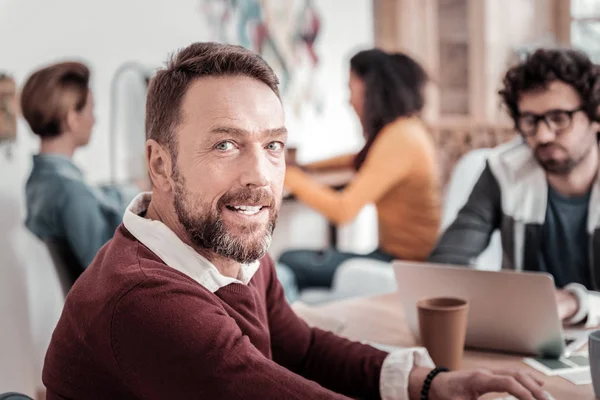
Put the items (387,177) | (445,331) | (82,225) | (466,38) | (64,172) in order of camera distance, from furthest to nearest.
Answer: (466,38), (387,177), (64,172), (82,225), (445,331)

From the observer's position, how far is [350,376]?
1.27 metres

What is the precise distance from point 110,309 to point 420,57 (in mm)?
4224

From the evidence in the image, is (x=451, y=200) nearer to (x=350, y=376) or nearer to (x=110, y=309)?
(x=350, y=376)

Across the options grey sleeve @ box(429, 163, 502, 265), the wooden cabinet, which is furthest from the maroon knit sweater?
the wooden cabinet

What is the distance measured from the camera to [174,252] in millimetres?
1045

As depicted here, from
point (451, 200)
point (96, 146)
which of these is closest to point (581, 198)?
point (451, 200)

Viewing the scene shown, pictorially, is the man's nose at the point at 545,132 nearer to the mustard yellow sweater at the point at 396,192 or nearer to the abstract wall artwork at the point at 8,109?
the mustard yellow sweater at the point at 396,192

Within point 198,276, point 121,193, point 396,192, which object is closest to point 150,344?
point 198,276

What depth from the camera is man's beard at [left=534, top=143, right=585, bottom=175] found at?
1880mm

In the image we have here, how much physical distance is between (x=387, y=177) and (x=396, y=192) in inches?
5.9

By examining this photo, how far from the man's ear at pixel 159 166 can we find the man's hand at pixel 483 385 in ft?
1.54

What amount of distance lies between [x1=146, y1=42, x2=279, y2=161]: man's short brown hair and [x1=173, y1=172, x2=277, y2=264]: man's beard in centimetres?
7

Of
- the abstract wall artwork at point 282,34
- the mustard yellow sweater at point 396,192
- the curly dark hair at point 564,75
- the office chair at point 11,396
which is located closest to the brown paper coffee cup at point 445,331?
the office chair at point 11,396

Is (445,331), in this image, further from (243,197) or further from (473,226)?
(473,226)
